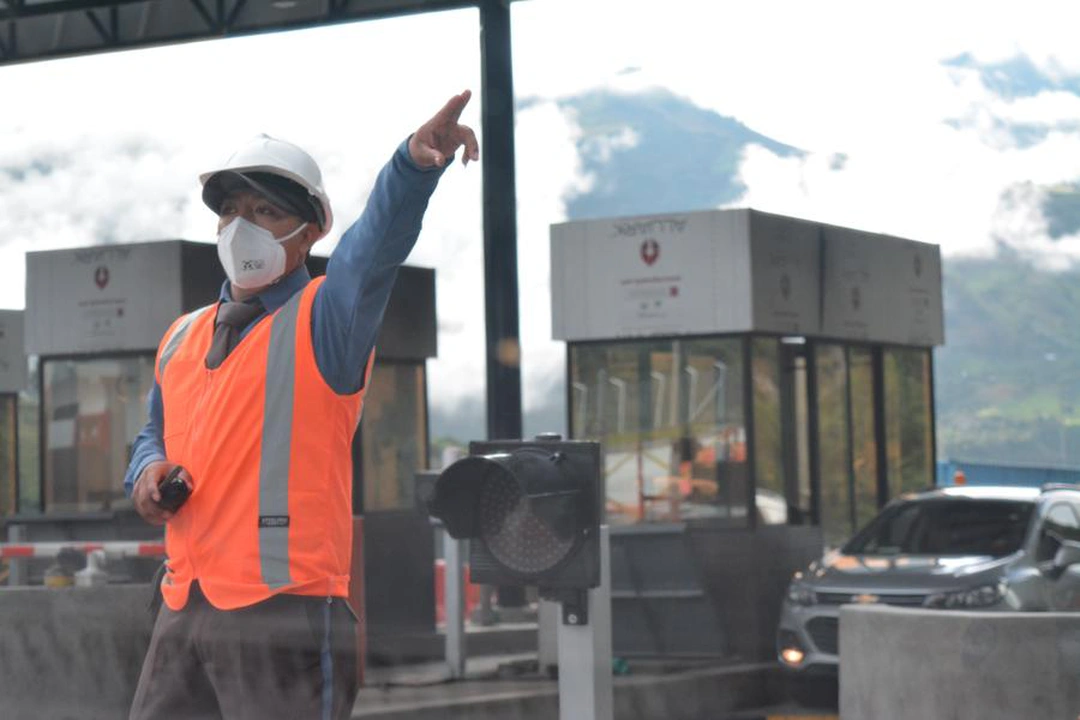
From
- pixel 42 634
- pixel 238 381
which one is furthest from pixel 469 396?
pixel 238 381

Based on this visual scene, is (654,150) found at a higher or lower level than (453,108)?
higher

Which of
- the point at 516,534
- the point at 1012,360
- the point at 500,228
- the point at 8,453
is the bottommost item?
the point at 516,534

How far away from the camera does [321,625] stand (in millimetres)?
3961

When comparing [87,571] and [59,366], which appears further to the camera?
[59,366]

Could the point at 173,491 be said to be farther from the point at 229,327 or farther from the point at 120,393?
the point at 120,393

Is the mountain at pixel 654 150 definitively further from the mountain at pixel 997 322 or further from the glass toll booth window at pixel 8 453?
the glass toll booth window at pixel 8 453

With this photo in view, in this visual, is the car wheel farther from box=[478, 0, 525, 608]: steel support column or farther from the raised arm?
the raised arm

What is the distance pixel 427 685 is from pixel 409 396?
3863 mm

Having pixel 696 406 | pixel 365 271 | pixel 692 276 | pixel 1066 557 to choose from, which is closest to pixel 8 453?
pixel 696 406

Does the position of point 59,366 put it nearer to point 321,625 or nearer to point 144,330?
point 144,330

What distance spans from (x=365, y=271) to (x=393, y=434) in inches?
513

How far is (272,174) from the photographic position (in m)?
4.16

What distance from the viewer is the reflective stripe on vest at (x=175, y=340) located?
430 cm

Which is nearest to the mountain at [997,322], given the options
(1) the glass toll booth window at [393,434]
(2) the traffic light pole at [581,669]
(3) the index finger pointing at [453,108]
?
(1) the glass toll booth window at [393,434]
